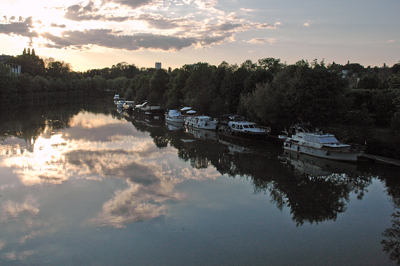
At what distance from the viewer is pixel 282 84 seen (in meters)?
36.8

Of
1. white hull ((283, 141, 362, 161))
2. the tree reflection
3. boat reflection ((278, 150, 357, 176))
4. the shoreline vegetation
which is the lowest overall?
the tree reflection

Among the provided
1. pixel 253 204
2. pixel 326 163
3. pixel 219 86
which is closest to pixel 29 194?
pixel 253 204

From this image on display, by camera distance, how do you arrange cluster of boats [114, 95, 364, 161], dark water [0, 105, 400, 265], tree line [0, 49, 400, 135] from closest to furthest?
dark water [0, 105, 400, 265] → cluster of boats [114, 95, 364, 161] → tree line [0, 49, 400, 135]

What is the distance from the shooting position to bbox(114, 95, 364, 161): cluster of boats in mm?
25200

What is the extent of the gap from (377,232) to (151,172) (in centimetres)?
1419

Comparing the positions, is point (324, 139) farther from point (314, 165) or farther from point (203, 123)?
point (203, 123)

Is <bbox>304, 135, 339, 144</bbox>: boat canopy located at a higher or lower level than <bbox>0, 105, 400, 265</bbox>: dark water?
higher

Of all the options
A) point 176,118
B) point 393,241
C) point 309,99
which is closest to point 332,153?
point 309,99

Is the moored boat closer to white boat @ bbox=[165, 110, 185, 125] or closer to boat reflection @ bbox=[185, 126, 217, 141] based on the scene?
white boat @ bbox=[165, 110, 185, 125]

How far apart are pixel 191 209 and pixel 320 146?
14880mm

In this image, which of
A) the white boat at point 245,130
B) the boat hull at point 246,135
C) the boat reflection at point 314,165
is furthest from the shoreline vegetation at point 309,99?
the boat reflection at point 314,165

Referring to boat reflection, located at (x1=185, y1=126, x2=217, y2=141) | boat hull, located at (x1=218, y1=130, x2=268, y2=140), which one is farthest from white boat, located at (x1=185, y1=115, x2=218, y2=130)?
boat hull, located at (x1=218, y1=130, x2=268, y2=140)

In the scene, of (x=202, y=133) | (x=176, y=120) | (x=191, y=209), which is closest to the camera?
(x=191, y=209)

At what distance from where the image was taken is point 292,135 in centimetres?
2969
